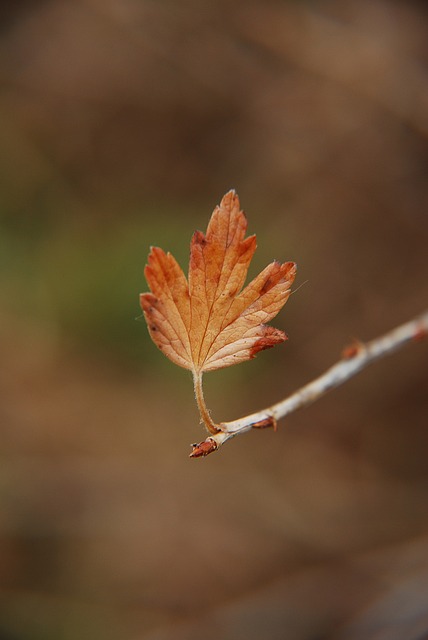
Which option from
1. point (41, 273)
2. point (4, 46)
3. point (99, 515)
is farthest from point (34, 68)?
point (99, 515)

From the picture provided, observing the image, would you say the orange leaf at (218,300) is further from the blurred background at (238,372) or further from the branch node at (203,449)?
the blurred background at (238,372)

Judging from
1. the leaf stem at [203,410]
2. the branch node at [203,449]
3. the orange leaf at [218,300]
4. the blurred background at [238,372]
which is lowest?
the branch node at [203,449]

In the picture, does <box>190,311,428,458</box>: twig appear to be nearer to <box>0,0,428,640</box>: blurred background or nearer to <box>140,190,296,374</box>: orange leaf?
<box>140,190,296,374</box>: orange leaf

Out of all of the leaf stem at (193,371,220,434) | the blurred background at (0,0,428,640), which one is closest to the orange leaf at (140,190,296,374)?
the leaf stem at (193,371,220,434)

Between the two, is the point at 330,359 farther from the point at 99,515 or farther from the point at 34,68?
the point at 34,68

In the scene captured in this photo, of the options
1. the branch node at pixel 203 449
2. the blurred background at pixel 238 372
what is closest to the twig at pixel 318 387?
the branch node at pixel 203 449

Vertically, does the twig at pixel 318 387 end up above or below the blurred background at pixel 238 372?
below

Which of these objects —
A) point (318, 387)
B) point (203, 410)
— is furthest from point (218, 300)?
point (318, 387)
